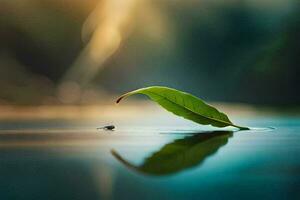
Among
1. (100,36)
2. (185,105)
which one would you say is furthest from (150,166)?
(100,36)

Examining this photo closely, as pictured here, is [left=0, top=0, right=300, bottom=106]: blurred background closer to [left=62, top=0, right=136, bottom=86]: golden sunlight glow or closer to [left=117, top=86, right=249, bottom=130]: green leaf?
[left=62, top=0, right=136, bottom=86]: golden sunlight glow

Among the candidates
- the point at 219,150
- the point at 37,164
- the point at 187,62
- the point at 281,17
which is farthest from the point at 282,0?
the point at 37,164

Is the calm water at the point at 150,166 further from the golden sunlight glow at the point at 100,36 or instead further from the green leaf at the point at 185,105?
the golden sunlight glow at the point at 100,36

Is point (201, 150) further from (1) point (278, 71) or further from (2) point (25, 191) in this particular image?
(1) point (278, 71)

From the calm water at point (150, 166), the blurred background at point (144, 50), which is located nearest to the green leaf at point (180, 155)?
the calm water at point (150, 166)

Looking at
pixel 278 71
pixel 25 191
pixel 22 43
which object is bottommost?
pixel 25 191

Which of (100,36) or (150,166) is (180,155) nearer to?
(150,166)

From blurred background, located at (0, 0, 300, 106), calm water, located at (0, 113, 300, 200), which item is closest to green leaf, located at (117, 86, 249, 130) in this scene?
calm water, located at (0, 113, 300, 200)
